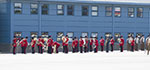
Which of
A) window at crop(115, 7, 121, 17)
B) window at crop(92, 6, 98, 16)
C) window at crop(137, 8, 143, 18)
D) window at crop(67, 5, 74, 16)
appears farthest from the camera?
window at crop(137, 8, 143, 18)

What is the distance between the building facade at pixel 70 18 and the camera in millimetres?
47812

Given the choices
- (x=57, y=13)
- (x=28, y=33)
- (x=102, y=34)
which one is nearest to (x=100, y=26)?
(x=102, y=34)

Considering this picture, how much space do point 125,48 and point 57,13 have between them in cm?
925

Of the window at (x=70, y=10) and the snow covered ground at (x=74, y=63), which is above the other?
the window at (x=70, y=10)

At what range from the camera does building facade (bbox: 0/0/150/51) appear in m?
47.8

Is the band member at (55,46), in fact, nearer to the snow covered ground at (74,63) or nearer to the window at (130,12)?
the snow covered ground at (74,63)

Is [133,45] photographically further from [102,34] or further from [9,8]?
[9,8]

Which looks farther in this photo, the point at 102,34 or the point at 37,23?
the point at 102,34

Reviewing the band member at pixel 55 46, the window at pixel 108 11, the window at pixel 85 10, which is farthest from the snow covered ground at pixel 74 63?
the window at pixel 108 11

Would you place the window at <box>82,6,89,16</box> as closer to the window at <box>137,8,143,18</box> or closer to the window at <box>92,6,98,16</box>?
the window at <box>92,6,98,16</box>

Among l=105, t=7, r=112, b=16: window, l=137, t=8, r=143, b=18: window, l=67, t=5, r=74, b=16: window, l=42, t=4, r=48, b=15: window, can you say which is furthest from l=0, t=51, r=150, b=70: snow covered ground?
l=137, t=8, r=143, b=18: window

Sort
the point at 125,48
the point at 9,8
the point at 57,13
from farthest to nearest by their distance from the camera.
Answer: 1. the point at 125,48
2. the point at 57,13
3. the point at 9,8

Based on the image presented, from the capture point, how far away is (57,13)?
1992 inches

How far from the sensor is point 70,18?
51.1 m
